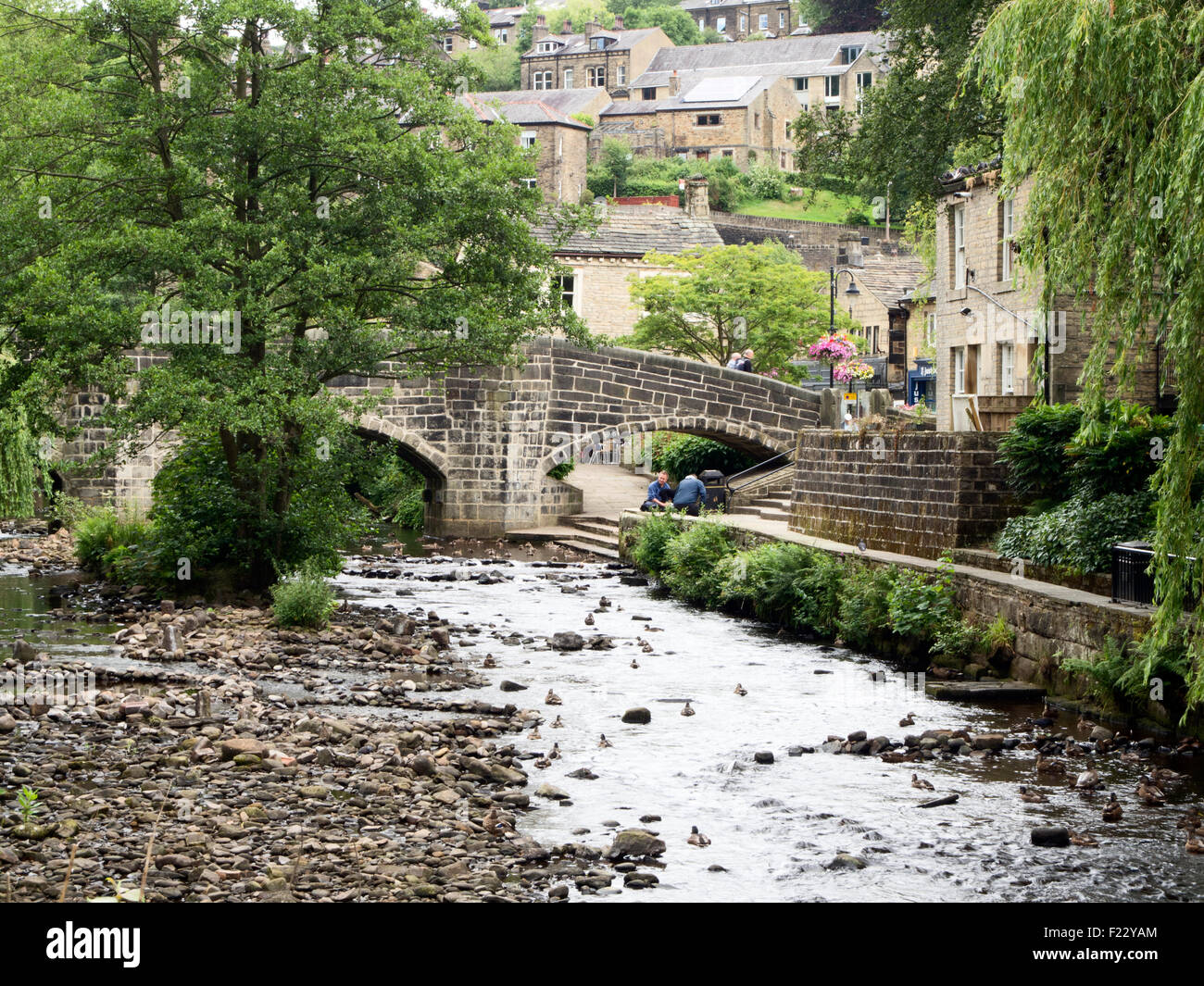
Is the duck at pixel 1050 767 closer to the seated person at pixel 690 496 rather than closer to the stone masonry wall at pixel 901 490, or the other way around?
the stone masonry wall at pixel 901 490

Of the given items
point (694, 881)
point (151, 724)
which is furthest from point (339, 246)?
point (694, 881)

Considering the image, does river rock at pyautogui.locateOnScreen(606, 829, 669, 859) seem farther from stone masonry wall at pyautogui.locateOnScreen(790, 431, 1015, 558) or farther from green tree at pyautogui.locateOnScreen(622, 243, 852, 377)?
green tree at pyautogui.locateOnScreen(622, 243, 852, 377)

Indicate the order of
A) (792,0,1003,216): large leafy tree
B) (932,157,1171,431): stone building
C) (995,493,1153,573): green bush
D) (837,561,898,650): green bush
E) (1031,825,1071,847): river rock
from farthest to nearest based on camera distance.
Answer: (932,157,1171,431): stone building < (792,0,1003,216): large leafy tree < (837,561,898,650): green bush < (995,493,1153,573): green bush < (1031,825,1071,847): river rock

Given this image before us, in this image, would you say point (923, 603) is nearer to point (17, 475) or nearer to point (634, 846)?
point (634, 846)

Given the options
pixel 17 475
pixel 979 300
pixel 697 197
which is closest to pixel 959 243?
pixel 979 300

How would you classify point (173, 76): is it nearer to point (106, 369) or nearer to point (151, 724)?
point (106, 369)

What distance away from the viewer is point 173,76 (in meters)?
18.2

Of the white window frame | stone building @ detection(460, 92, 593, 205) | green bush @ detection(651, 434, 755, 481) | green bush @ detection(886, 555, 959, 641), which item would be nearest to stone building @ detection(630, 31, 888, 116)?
stone building @ detection(460, 92, 593, 205)

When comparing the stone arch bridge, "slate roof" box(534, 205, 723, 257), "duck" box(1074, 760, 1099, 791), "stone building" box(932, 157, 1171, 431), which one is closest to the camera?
"duck" box(1074, 760, 1099, 791)

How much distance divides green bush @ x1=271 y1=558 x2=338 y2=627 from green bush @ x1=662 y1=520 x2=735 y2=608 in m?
6.17

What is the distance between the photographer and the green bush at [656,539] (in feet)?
78.0

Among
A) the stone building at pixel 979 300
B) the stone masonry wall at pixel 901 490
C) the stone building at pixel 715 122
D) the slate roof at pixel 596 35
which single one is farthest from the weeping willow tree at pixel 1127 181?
the slate roof at pixel 596 35

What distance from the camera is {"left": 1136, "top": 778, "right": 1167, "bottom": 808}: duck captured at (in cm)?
951

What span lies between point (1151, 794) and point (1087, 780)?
0.54m
